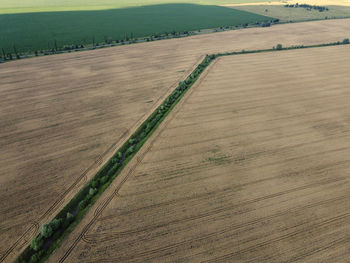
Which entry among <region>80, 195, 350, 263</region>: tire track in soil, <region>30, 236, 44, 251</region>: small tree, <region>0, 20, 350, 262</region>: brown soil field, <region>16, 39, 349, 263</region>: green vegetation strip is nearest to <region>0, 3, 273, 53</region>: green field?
<region>0, 20, 350, 262</region>: brown soil field

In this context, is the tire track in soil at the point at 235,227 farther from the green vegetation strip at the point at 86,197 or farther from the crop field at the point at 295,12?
the crop field at the point at 295,12

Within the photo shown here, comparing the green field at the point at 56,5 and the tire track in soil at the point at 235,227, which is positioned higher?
the green field at the point at 56,5

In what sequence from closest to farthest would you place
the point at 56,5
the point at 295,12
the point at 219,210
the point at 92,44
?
the point at 219,210 < the point at 92,44 < the point at 295,12 < the point at 56,5

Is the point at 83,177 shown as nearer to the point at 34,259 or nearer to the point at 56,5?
the point at 34,259

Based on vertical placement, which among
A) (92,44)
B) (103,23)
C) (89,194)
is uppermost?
(103,23)

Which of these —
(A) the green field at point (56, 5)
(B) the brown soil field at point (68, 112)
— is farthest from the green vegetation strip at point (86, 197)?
(A) the green field at point (56, 5)

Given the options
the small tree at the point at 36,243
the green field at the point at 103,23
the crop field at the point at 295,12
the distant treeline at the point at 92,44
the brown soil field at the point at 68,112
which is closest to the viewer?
the small tree at the point at 36,243

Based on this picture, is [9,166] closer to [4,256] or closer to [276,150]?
[4,256]

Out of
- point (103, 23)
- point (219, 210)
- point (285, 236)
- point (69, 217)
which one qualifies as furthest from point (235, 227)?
point (103, 23)
